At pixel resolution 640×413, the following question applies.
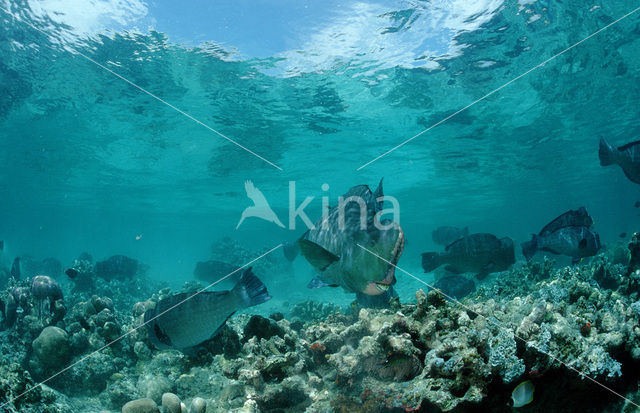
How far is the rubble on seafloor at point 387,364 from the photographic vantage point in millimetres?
2389

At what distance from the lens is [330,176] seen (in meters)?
29.2

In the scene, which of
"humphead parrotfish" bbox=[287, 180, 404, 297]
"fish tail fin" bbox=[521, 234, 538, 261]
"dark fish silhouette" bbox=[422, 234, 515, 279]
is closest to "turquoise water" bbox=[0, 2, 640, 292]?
"dark fish silhouette" bbox=[422, 234, 515, 279]

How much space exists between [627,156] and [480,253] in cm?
279

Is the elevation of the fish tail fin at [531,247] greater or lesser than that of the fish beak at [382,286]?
lesser

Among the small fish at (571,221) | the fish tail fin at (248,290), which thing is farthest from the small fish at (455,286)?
the fish tail fin at (248,290)

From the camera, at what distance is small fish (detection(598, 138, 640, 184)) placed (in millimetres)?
5211

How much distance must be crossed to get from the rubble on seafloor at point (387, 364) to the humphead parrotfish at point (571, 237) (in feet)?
2.63

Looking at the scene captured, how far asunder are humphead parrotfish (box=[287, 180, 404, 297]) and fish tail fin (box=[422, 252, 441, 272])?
15.9ft

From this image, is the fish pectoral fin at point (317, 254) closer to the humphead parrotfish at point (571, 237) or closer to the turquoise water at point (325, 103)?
the humphead parrotfish at point (571, 237)

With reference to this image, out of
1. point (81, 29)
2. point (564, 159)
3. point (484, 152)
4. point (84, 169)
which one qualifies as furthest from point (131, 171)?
point (564, 159)

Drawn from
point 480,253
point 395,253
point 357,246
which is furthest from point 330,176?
point 395,253

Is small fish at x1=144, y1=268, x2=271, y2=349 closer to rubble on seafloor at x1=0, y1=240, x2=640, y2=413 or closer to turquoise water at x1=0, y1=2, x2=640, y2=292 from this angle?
rubble on seafloor at x1=0, y1=240, x2=640, y2=413

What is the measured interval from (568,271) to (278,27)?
1084 centimetres

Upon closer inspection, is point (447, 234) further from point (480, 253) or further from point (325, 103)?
point (325, 103)
